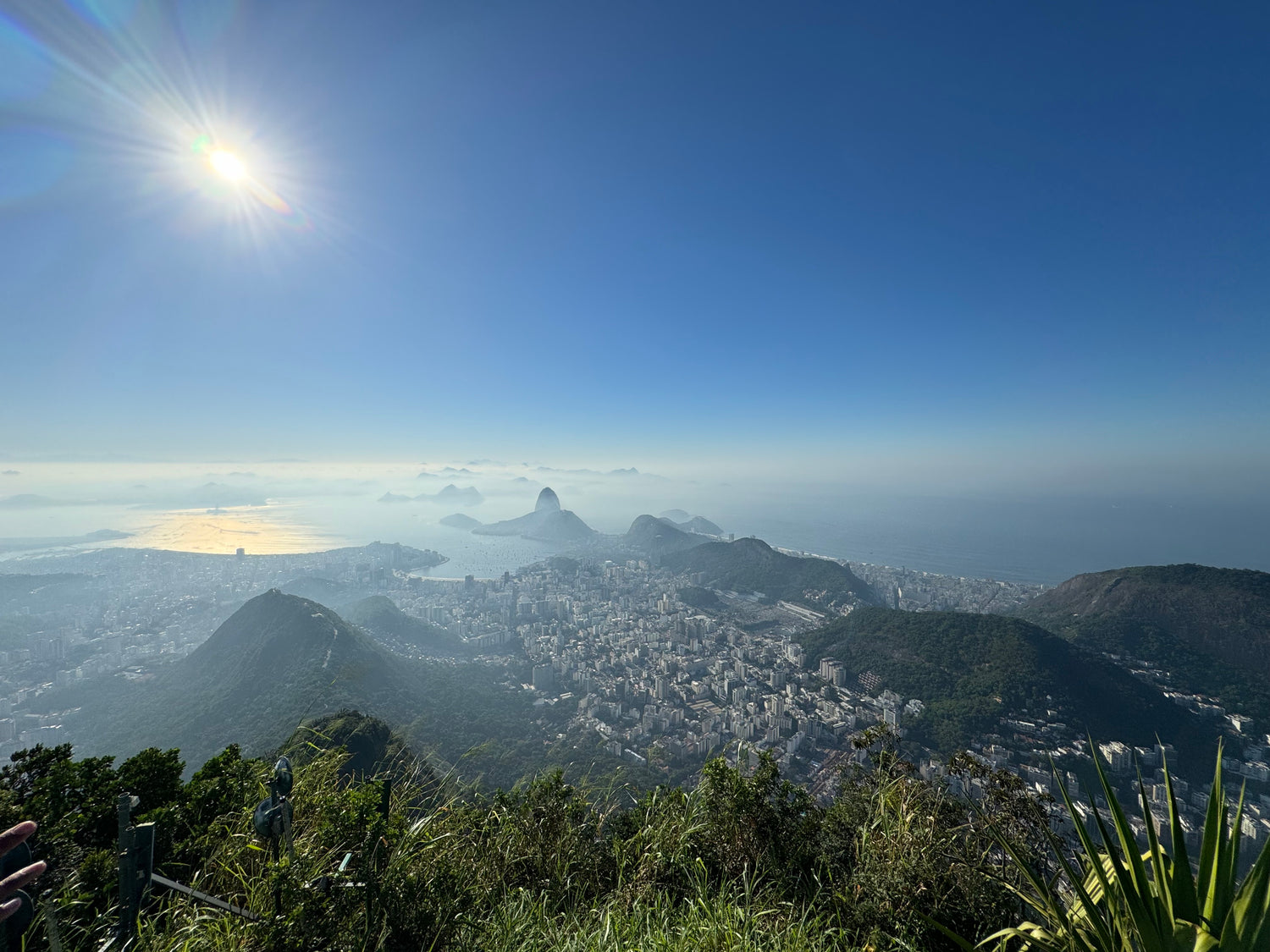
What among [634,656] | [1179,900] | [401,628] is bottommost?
[401,628]

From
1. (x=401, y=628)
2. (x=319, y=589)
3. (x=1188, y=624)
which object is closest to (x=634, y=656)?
(x=401, y=628)

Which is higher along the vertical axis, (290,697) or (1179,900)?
(1179,900)

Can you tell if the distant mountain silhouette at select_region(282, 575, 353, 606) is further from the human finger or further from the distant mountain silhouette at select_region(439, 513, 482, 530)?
the human finger

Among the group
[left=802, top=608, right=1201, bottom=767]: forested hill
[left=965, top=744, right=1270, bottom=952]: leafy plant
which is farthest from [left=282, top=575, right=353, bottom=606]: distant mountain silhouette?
[left=965, top=744, right=1270, bottom=952]: leafy plant

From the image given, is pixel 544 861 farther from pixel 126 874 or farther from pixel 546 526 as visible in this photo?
pixel 546 526

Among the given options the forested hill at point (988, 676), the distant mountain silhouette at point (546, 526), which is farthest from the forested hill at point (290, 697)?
the distant mountain silhouette at point (546, 526)

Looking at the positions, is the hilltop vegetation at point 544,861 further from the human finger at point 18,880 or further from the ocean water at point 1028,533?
the ocean water at point 1028,533

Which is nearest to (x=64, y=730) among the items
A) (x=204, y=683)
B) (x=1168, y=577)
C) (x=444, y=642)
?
(x=204, y=683)

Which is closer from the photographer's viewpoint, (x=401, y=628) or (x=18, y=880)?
(x=18, y=880)
